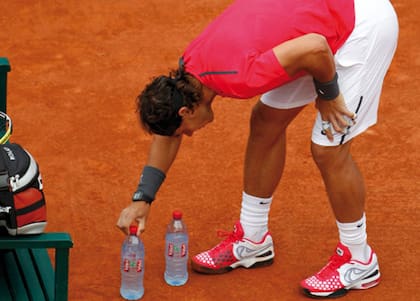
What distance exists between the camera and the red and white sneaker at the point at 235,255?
5715 mm

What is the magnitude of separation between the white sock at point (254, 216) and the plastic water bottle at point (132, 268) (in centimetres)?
57

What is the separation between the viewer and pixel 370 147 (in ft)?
A: 22.6

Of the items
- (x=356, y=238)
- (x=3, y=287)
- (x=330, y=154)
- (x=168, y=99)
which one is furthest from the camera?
(x=356, y=238)

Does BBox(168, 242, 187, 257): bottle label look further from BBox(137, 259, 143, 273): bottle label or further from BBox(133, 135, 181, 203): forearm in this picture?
BBox(133, 135, 181, 203): forearm

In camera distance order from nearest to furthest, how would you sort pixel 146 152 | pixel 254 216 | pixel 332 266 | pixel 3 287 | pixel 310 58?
pixel 310 58 < pixel 3 287 < pixel 332 266 < pixel 254 216 < pixel 146 152

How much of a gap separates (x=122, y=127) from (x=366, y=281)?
2194mm

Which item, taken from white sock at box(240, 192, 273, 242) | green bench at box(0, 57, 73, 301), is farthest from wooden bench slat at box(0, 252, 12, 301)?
white sock at box(240, 192, 273, 242)

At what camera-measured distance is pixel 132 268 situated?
5.49 m

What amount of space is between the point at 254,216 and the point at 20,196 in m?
1.49

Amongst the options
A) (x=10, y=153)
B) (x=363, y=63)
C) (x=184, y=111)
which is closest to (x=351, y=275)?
(x=363, y=63)

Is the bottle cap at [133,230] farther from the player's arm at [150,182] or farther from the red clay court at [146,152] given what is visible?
the red clay court at [146,152]

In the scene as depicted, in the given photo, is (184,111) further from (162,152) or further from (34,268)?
(34,268)

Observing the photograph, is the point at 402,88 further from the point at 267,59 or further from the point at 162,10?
the point at 267,59

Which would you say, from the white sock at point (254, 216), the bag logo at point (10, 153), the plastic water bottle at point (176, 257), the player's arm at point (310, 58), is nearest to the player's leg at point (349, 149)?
the player's arm at point (310, 58)
